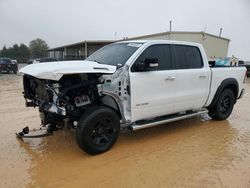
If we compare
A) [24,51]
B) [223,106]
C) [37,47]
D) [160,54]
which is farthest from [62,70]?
[37,47]

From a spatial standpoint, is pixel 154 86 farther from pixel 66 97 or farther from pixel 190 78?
pixel 66 97

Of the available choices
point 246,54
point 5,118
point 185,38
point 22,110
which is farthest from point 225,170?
point 246,54

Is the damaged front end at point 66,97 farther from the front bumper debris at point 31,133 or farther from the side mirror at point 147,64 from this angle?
the side mirror at point 147,64

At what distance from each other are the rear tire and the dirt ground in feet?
1.67

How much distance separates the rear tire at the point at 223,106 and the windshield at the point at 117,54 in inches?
114

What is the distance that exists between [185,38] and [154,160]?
2078 centimetres

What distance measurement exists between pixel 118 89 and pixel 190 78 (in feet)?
6.22

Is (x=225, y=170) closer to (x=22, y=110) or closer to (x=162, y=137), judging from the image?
(x=162, y=137)

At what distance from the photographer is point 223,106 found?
671 centimetres

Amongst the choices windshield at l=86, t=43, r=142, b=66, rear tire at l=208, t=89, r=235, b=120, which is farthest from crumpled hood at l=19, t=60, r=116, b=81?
rear tire at l=208, t=89, r=235, b=120

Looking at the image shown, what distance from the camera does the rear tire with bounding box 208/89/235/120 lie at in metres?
6.48

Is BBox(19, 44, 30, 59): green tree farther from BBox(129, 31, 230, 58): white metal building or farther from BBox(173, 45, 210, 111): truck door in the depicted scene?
BBox(173, 45, 210, 111): truck door

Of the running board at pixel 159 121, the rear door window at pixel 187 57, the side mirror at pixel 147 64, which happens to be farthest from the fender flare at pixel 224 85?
the side mirror at pixel 147 64

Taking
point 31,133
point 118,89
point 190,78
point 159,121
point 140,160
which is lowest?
point 140,160
